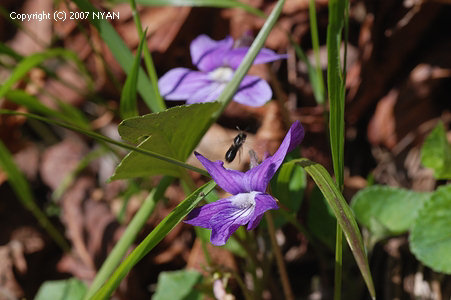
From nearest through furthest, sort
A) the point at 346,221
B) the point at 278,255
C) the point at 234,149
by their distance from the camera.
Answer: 1. the point at 346,221
2. the point at 234,149
3. the point at 278,255

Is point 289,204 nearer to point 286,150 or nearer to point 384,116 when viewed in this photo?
point 286,150

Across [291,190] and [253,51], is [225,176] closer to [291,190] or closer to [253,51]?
[253,51]

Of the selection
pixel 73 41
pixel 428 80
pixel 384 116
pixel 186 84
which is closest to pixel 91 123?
pixel 73 41

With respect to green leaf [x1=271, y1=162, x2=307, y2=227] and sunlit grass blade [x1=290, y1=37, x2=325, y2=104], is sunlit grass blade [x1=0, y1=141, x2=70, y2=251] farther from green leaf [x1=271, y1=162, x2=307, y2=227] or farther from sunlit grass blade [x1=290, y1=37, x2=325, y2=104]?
sunlit grass blade [x1=290, y1=37, x2=325, y2=104]

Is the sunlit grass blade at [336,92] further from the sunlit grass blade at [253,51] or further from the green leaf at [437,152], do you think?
the green leaf at [437,152]

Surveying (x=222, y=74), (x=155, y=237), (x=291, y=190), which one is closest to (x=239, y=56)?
(x=222, y=74)

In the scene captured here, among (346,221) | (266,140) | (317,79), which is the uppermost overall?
(317,79)
